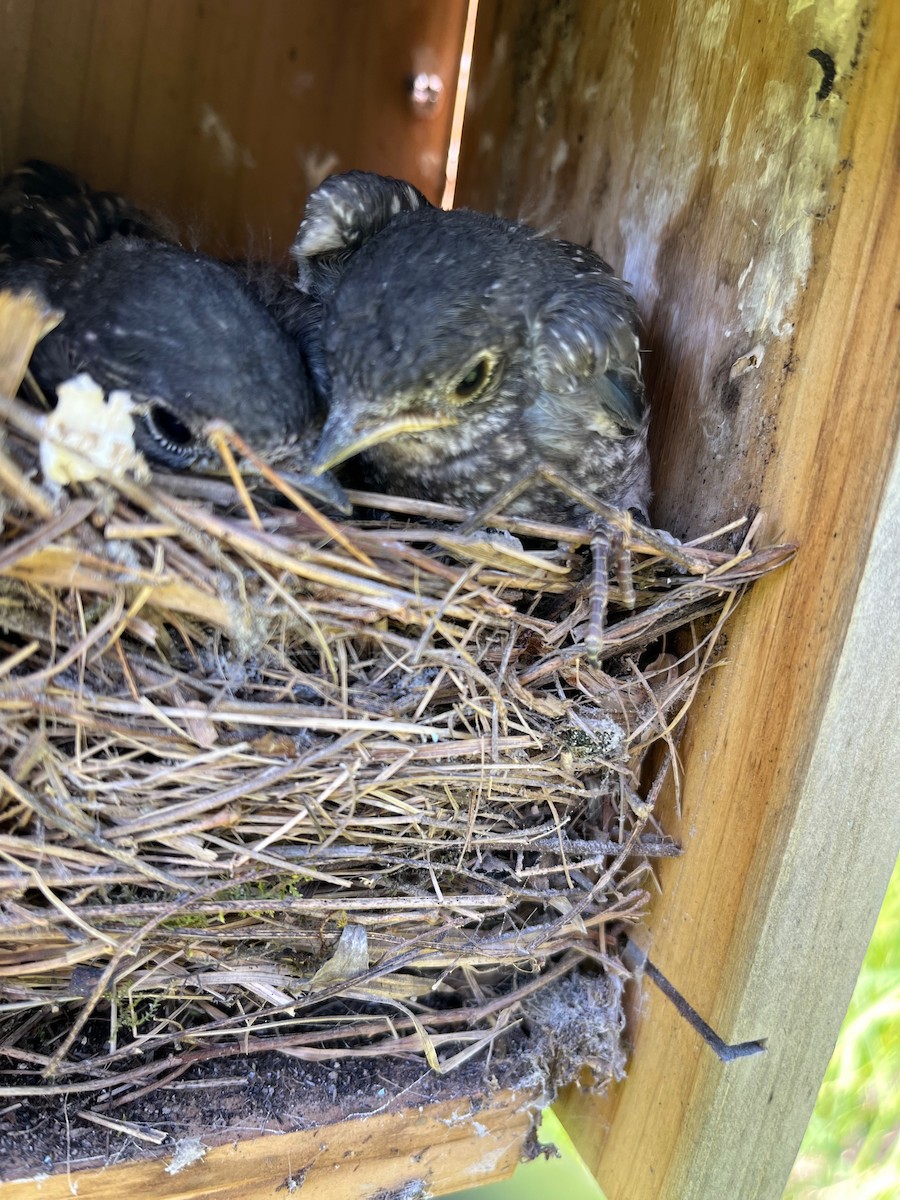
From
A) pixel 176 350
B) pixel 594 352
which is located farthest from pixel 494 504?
pixel 176 350

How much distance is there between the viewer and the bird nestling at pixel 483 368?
108cm

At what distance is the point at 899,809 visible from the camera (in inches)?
42.5

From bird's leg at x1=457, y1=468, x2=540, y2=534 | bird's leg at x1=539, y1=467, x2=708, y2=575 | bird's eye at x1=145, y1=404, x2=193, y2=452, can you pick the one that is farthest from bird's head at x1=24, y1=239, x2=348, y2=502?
bird's leg at x1=539, y1=467, x2=708, y2=575

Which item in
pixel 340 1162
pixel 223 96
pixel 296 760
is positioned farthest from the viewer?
pixel 223 96

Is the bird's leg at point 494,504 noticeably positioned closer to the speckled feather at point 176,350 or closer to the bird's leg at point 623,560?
the bird's leg at point 623,560

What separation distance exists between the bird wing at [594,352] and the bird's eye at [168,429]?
0.47 metres

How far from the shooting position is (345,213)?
1.42 m

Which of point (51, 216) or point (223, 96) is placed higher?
point (223, 96)

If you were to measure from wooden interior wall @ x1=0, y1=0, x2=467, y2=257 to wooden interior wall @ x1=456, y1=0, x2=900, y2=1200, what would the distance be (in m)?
0.63

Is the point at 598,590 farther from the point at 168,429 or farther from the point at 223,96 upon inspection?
the point at 223,96

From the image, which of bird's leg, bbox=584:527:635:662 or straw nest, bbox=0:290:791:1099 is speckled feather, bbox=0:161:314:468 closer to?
straw nest, bbox=0:290:791:1099

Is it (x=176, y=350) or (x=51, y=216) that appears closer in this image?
(x=176, y=350)

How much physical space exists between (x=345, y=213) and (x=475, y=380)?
1.57ft

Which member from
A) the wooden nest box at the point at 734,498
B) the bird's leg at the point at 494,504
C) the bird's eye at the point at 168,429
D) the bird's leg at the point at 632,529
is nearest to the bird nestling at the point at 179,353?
the bird's eye at the point at 168,429
